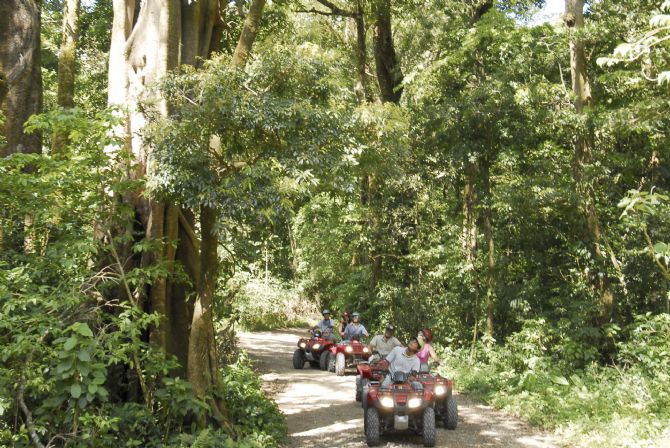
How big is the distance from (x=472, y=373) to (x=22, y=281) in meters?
9.74

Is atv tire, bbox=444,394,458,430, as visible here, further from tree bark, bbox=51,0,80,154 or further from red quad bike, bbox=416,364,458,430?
tree bark, bbox=51,0,80,154

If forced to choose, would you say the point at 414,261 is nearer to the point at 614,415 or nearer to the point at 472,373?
the point at 472,373

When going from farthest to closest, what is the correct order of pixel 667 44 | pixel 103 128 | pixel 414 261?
pixel 414 261 < pixel 667 44 < pixel 103 128

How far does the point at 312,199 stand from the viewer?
10336 millimetres

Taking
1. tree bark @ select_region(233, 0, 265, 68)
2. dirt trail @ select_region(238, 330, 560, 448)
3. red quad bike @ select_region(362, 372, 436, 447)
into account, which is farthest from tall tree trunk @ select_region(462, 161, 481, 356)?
tree bark @ select_region(233, 0, 265, 68)

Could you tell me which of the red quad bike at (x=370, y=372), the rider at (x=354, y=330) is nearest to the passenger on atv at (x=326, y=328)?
the rider at (x=354, y=330)

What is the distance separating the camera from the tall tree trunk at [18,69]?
8.90 metres

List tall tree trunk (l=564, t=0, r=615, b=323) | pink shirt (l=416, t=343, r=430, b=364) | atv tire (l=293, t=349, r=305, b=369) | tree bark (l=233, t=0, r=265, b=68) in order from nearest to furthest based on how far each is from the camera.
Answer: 1. tree bark (l=233, t=0, r=265, b=68)
2. pink shirt (l=416, t=343, r=430, b=364)
3. tall tree trunk (l=564, t=0, r=615, b=323)
4. atv tire (l=293, t=349, r=305, b=369)

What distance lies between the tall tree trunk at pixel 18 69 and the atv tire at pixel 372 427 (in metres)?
6.12

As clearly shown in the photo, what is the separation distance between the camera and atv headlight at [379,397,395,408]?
8047 mm

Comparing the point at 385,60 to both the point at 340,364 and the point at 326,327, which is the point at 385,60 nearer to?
the point at 326,327

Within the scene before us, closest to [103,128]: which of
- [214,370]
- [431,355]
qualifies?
[214,370]

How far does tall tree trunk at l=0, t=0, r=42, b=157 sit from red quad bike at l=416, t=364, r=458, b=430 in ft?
21.8

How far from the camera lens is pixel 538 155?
1478cm
